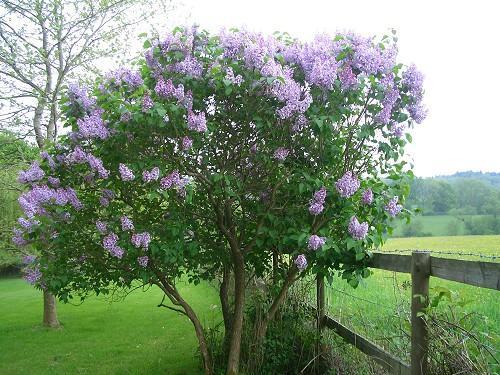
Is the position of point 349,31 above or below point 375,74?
above

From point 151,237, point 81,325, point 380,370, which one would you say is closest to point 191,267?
point 151,237

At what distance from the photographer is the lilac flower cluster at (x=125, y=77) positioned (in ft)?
14.2

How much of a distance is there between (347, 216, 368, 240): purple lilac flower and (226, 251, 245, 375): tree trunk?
4.62 ft

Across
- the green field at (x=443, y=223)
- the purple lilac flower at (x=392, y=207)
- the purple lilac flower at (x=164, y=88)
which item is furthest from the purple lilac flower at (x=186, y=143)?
the green field at (x=443, y=223)

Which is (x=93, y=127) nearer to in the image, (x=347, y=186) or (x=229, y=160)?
(x=229, y=160)

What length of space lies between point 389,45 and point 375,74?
0.34 metres

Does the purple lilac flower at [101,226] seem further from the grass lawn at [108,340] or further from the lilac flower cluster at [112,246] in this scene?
the grass lawn at [108,340]

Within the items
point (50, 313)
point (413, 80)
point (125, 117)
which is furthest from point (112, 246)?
point (50, 313)

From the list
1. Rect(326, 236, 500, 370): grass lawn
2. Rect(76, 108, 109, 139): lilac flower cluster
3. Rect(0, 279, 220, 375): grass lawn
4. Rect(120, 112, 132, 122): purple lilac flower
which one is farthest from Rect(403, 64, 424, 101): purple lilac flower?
Rect(0, 279, 220, 375): grass lawn

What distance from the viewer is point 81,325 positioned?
10.9 meters

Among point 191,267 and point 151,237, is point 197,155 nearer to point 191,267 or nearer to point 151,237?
point 151,237

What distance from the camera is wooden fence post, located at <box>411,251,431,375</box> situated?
3.60 meters

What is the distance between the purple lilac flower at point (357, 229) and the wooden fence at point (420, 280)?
312 millimetres

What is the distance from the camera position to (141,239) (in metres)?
4.37
